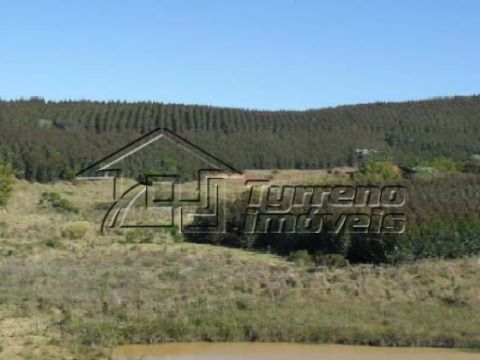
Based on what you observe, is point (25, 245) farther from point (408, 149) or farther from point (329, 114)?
point (329, 114)

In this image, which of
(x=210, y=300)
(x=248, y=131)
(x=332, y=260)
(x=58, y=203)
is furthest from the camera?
(x=248, y=131)

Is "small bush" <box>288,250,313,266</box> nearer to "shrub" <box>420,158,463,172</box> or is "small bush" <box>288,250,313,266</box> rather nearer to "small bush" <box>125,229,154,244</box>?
"small bush" <box>125,229,154,244</box>

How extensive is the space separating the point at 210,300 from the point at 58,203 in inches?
1521

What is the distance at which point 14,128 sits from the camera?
91062 millimetres

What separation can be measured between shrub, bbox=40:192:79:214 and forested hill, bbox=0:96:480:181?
12.7m

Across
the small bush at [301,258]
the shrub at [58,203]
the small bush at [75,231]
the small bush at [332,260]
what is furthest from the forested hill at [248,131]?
the small bush at [332,260]

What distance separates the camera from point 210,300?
85.5 feet

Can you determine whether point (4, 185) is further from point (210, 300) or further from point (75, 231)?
point (210, 300)

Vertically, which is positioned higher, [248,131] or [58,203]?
[248,131]

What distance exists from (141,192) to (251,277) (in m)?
37.5

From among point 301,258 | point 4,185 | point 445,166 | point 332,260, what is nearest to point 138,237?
point 301,258


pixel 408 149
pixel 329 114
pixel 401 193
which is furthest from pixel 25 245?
pixel 329 114

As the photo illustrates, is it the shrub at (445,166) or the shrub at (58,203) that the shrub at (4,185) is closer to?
the shrub at (58,203)

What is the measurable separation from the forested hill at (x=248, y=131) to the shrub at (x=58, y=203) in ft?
41.5
